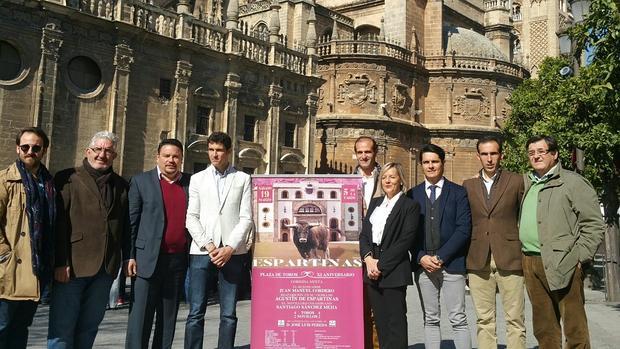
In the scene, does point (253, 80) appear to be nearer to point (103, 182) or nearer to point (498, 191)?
point (103, 182)

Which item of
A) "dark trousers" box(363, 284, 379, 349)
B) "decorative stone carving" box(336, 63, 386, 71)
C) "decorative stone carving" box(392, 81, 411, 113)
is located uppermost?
"decorative stone carving" box(336, 63, 386, 71)

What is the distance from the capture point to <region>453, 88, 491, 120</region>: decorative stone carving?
34594 millimetres

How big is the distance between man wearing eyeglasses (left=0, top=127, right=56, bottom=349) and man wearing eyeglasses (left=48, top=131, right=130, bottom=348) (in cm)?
16

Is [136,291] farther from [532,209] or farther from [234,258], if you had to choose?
[532,209]

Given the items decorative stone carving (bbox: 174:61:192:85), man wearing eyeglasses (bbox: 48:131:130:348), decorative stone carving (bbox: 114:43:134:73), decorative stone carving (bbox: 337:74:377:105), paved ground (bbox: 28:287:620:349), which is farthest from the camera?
decorative stone carving (bbox: 337:74:377:105)

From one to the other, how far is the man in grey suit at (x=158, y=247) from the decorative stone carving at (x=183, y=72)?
515 inches

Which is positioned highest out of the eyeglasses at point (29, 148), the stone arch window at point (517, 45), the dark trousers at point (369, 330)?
the stone arch window at point (517, 45)

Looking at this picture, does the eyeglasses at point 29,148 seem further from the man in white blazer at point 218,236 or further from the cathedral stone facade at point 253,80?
the cathedral stone facade at point 253,80

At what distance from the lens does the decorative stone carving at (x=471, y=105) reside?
1362 inches

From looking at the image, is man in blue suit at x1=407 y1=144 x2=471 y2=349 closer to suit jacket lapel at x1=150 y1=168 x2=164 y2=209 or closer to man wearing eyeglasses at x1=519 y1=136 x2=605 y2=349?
man wearing eyeglasses at x1=519 y1=136 x2=605 y2=349

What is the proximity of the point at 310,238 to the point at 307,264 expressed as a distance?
273mm

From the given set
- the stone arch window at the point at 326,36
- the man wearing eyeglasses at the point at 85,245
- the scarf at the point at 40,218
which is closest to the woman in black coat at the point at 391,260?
the man wearing eyeglasses at the point at 85,245

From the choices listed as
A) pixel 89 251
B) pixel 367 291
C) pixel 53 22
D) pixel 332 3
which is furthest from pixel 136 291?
pixel 332 3

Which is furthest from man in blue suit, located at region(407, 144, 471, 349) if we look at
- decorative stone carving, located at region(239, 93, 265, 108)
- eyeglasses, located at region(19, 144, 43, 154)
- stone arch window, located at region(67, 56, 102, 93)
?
decorative stone carving, located at region(239, 93, 265, 108)
